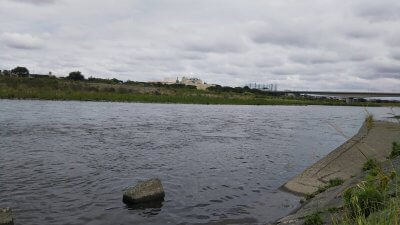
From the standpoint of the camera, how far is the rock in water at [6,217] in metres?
11.8

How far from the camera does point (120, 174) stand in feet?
65.1

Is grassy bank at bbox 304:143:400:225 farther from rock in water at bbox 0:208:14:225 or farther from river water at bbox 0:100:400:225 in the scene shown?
rock in water at bbox 0:208:14:225

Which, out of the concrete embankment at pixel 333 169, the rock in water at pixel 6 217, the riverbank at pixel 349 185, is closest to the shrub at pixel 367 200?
the riverbank at pixel 349 185

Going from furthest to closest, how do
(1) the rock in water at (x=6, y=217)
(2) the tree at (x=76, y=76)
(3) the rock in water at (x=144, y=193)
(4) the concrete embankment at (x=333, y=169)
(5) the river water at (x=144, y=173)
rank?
(2) the tree at (x=76, y=76)
(4) the concrete embankment at (x=333, y=169)
(3) the rock in water at (x=144, y=193)
(5) the river water at (x=144, y=173)
(1) the rock in water at (x=6, y=217)

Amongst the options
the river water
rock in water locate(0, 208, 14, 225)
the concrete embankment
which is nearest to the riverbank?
the concrete embankment

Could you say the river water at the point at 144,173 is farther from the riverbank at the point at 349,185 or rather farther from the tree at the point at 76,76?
the tree at the point at 76,76

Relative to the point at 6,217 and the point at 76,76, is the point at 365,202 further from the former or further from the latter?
the point at 76,76

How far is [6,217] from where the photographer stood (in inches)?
471

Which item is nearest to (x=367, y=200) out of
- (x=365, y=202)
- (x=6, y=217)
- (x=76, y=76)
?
(x=365, y=202)

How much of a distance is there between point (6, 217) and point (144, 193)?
4963 mm

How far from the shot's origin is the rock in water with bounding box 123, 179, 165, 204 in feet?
49.0

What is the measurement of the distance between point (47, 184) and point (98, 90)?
104 m

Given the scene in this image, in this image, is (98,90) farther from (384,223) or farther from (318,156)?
(384,223)

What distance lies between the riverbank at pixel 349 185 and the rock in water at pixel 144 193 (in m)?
5.31
